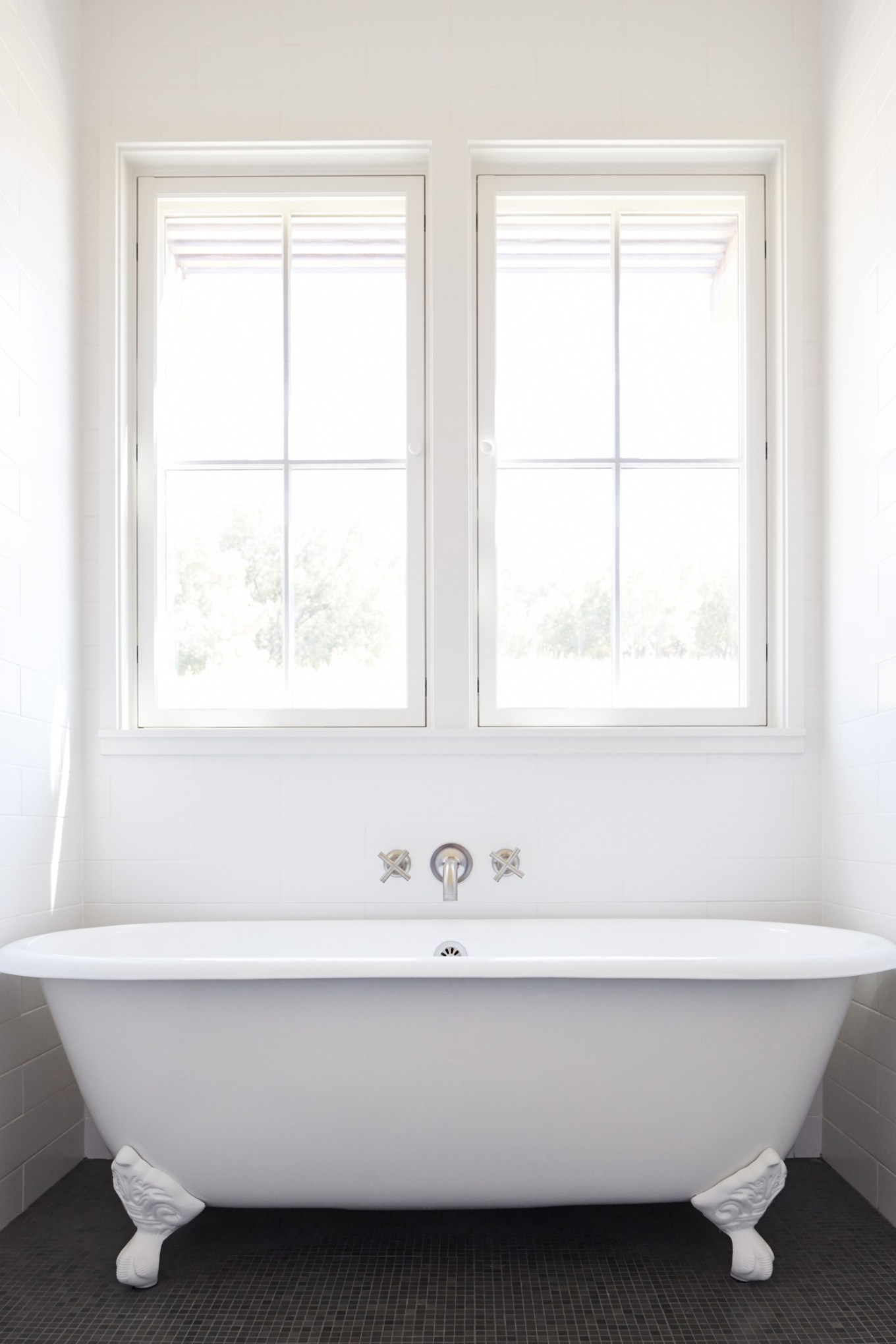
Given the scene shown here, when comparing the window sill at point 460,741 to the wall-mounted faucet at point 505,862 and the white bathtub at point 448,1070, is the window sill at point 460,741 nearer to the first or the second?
the wall-mounted faucet at point 505,862

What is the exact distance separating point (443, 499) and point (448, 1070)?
1425 mm

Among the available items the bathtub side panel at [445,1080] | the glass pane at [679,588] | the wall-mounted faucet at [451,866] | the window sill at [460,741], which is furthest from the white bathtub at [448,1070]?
the glass pane at [679,588]

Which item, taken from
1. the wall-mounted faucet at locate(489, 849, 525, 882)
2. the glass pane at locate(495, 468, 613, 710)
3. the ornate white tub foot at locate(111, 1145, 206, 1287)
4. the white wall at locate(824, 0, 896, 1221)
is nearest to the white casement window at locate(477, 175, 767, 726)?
the glass pane at locate(495, 468, 613, 710)

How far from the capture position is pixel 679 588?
283 centimetres

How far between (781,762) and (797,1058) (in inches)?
35.8

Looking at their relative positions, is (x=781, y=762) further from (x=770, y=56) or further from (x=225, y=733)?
(x=770, y=56)

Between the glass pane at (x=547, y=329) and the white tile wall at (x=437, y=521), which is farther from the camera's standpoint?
the glass pane at (x=547, y=329)

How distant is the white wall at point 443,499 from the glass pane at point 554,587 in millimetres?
193

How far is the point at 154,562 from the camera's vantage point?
2803mm

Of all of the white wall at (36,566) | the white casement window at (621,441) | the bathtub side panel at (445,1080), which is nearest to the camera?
the bathtub side panel at (445,1080)

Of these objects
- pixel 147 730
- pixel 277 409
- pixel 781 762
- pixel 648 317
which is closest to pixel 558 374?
pixel 648 317

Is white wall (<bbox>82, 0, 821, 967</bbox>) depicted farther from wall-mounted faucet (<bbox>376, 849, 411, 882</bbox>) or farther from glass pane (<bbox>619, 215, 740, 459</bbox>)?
glass pane (<bbox>619, 215, 740, 459</bbox>)

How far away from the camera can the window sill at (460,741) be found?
8.74ft

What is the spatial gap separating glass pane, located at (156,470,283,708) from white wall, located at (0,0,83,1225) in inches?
10.7
